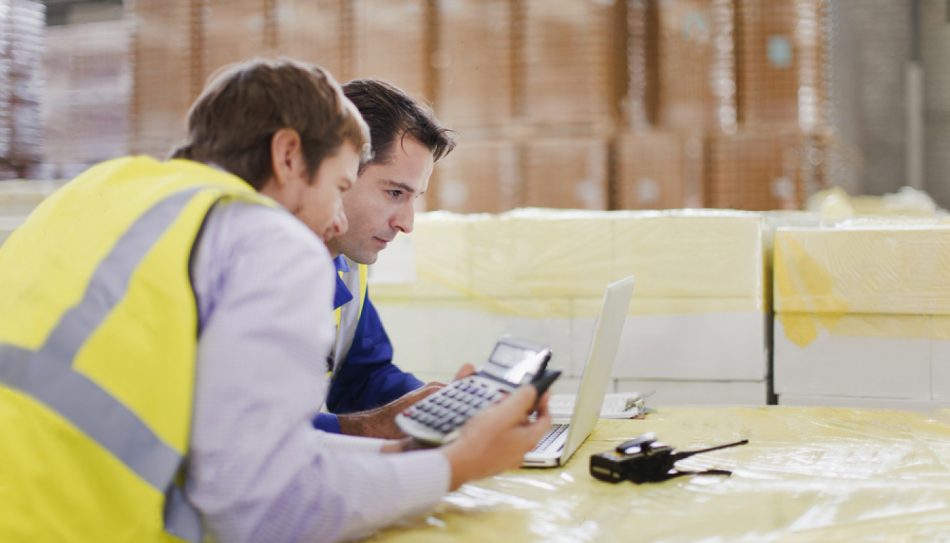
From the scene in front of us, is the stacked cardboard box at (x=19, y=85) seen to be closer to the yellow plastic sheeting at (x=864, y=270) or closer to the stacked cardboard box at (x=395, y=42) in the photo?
the stacked cardboard box at (x=395, y=42)

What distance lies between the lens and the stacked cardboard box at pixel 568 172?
458 centimetres

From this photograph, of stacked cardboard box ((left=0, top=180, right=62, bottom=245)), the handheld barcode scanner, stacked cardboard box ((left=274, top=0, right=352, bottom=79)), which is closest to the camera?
the handheld barcode scanner

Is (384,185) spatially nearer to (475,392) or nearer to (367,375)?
(367,375)

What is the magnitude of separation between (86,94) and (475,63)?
291cm

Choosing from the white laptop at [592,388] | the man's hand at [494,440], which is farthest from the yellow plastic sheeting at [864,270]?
the man's hand at [494,440]

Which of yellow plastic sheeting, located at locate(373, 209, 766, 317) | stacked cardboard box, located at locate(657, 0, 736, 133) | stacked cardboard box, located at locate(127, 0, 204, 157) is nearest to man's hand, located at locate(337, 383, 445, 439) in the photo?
yellow plastic sheeting, located at locate(373, 209, 766, 317)

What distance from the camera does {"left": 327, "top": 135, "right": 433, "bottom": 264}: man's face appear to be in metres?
1.83

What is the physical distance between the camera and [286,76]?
1.06 meters

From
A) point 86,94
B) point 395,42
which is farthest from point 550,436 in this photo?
point 86,94

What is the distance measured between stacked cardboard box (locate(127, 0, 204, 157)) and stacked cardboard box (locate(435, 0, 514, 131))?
5.17ft

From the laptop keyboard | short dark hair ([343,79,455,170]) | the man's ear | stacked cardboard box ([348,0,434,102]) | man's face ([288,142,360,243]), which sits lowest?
the laptop keyboard

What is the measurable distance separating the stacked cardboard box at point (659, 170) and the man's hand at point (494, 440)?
3.65 m

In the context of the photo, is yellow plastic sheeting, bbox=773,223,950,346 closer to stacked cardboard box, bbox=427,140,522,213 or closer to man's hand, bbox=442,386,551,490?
man's hand, bbox=442,386,551,490

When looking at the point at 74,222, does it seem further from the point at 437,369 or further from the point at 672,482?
the point at 437,369
